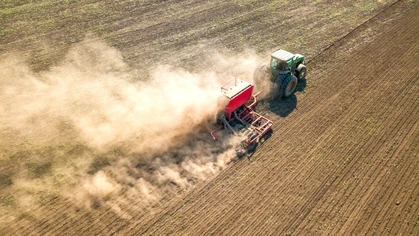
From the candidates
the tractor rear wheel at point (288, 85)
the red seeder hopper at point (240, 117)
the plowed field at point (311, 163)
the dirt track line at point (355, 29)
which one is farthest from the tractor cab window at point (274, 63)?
the dirt track line at point (355, 29)

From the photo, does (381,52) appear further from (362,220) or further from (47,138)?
(47,138)

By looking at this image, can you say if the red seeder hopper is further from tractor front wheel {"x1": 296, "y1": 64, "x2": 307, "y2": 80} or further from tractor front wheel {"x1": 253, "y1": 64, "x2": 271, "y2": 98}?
tractor front wheel {"x1": 296, "y1": 64, "x2": 307, "y2": 80}

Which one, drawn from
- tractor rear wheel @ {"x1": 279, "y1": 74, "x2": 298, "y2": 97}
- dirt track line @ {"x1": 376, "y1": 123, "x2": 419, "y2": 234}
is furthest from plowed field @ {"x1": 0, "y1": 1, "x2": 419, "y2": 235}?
tractor rear wheel @ {"x1": 279, "y1": 74, "x2": 298, "y2": 97}

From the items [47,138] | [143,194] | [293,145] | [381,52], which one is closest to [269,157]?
[293,145]

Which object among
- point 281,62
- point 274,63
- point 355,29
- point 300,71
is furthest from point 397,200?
point 355,29

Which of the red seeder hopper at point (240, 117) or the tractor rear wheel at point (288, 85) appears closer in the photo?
the red seeder hopper at point (240, 117)

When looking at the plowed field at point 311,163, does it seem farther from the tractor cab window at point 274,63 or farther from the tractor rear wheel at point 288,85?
the tractor cab window at point 274,63

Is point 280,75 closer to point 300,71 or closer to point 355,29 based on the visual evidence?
point 300,71
